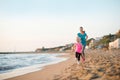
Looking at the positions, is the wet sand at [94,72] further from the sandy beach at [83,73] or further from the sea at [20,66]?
the sea at [20,66]

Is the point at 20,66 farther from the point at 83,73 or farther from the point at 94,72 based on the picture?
the point at 94,72

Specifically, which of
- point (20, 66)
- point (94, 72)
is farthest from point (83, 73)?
point (20, 66)

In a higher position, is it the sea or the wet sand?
the wet sand

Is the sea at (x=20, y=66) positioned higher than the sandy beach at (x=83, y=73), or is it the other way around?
the sandy beach at (x=83, y=73)

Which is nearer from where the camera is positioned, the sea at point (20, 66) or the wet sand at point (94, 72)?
the wet sand at point (94, 72)

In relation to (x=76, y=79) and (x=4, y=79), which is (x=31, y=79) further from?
(x=76, y=79)

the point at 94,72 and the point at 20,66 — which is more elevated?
the point at 94,72

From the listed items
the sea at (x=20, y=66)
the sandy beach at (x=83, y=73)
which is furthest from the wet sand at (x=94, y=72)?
the sea at (x=20, y=66)

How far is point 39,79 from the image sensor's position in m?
5.54

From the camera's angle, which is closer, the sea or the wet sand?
the wet sand

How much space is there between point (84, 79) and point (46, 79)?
1.40 m

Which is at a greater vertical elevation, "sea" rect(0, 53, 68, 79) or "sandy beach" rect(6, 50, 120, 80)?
"sandy beach" rect(6, 50, 120, 80)

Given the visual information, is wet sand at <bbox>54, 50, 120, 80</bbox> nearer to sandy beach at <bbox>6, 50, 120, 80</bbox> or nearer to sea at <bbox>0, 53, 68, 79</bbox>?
sandy beach at <bbox>6, 50, 120, 80</bbox>

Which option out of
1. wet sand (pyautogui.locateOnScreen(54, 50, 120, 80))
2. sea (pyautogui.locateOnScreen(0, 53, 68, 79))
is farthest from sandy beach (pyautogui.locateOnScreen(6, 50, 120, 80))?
sea (pyautogui.locateOnScreen(0, 53, 68, 79))
